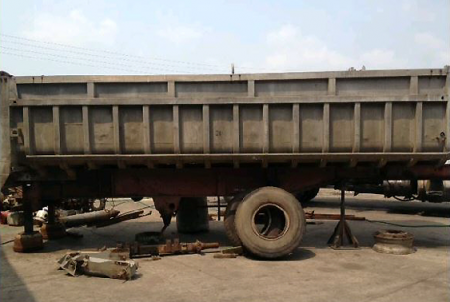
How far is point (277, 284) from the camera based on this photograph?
4.88m

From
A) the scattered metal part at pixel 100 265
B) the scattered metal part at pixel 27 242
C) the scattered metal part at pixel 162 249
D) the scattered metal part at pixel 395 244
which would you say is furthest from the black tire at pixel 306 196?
the scattered metal part at pixel 27 242

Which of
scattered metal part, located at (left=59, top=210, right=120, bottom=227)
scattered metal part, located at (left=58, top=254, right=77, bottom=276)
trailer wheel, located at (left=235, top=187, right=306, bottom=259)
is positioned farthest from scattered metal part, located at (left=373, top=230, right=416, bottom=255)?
scattered metal part, located at (left=59, top=210, right=120, bottom=227)

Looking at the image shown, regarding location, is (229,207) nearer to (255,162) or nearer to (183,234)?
A: (255,162)

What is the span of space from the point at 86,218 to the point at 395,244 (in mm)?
6903

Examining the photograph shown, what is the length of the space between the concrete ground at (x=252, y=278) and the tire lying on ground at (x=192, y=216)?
3.63 feet

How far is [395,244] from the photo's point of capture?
21.1 ft

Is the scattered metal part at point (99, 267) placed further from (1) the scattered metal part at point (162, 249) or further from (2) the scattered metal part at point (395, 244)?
(2) the scattered metal part at point (395, 244)

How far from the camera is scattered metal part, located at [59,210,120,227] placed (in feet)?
29.7

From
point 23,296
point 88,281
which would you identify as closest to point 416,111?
point 88,281

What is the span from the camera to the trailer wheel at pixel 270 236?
6023 millimetres

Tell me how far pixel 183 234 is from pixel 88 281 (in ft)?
11.2

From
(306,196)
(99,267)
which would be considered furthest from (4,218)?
(306,196)

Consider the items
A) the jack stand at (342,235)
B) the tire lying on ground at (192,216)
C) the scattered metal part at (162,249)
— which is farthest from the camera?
the tire lying on ground at (192,216)

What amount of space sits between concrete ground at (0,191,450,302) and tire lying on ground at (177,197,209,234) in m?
1.11
